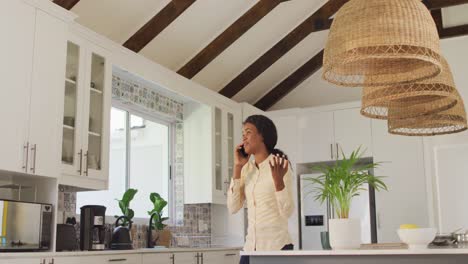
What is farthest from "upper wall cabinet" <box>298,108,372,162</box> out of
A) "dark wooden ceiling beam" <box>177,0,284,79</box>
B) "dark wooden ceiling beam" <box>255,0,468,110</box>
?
"dark wooden ceiling beam" <box>177,0,284,79</box>

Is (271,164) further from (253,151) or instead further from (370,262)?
(370,262)

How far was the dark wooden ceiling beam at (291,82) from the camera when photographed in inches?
266

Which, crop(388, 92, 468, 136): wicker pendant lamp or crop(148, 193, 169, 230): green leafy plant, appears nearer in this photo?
crop(388, 92, 468, 136): wicker pendant lamp

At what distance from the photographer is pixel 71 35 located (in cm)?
390

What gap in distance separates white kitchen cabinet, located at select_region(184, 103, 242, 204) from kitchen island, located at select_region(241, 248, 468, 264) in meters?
3.02

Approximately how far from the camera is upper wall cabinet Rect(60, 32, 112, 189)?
12.5 ft

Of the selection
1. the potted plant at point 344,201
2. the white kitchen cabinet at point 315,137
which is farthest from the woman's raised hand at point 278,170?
the white kitchen cabinet at point 315,137

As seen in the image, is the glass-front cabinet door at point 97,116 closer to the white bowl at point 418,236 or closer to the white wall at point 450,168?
the white bowl at point 418,236

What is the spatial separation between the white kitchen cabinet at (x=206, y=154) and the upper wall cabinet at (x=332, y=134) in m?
0.97

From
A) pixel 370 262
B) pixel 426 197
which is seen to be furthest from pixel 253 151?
pixel 426 197

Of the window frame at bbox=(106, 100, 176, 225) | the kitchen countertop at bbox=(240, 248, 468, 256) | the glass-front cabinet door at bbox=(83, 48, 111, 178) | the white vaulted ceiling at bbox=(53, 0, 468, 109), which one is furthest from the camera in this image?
the window frame at bbox=(106, 100, 176, 225)

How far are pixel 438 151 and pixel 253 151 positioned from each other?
342 centimetres

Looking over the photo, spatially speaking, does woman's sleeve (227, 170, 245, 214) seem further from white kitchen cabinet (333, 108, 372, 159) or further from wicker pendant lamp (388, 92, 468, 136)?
white kitchen cabinet (333, 108, 372, 159)

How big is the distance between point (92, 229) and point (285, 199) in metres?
1.75
